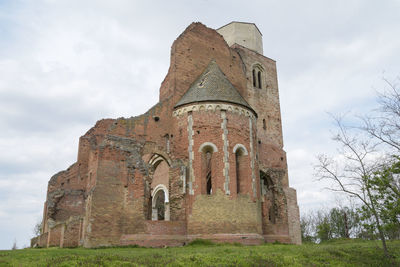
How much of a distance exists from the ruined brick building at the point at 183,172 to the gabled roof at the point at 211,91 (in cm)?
6

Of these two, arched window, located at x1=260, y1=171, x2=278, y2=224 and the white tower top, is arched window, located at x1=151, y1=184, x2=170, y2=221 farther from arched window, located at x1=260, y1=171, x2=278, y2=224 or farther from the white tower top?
the white tower top

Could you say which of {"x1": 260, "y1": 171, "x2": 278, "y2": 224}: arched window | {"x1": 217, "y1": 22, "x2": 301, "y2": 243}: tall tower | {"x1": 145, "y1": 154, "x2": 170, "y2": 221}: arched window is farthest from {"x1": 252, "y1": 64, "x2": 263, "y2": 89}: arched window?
{"x1": 145, "y1": 154, "x2": 170, "y2": 221}: arched window

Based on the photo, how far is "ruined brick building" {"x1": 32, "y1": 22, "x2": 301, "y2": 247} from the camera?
18312mm

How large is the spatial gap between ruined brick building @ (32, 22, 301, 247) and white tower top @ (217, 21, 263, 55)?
16.5 ft

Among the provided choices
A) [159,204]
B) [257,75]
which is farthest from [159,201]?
[257,75]

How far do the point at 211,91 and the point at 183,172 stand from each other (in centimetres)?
532

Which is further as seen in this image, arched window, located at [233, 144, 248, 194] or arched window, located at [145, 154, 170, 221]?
Answer: arched window, located at [145, 154, 170, 221]

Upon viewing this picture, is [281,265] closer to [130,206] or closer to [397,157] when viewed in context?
[397,157]

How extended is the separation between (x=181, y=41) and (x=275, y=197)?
1264 centimetres

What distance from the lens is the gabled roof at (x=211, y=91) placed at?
844 inches

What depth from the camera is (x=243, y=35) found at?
32.2m

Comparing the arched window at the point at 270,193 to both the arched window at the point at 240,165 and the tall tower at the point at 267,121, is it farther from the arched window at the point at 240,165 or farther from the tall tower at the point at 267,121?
the arched window at the point at 240,165

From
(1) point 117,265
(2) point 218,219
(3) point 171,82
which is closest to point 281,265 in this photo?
(1) point 117,265

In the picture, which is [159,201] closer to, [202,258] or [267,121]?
[267,121]
